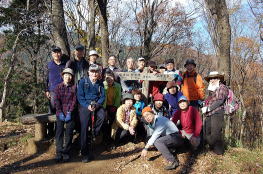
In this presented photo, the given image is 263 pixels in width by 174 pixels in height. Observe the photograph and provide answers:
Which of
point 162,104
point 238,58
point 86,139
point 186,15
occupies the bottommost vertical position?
point 86,139

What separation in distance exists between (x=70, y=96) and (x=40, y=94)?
37.3 feet

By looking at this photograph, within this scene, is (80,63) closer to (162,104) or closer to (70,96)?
(70,96)

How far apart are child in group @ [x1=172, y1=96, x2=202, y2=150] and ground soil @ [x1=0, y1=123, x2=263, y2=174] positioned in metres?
0.40

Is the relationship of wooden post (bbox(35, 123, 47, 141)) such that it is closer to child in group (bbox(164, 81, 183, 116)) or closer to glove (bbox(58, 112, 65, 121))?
glove (bbox(58, 112, 65, 121))

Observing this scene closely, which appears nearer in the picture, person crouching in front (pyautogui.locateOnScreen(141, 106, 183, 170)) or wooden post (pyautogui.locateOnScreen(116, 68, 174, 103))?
person crouching in front (pyautogui.locateOnScreen(141, 106, 183, 170))

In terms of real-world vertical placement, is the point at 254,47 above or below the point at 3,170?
above

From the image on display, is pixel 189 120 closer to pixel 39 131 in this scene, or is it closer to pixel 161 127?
pixel 161 127

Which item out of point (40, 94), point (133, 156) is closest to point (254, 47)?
point (40, 94)

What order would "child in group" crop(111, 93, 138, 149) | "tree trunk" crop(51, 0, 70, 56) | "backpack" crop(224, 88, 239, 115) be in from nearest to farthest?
"backpack" crop(224, 88, 239, 115), "child in group" crop(111, 93, 138, 149), "tree trunk" crop(51, 0, 70, 56)

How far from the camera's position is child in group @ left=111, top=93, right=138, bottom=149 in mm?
4773

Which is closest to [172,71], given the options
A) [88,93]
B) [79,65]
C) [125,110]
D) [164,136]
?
[125,110]

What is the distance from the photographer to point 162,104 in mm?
4930

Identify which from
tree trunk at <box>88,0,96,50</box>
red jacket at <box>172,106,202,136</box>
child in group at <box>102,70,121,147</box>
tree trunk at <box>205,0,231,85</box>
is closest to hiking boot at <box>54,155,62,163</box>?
child in group at <box>102,70,121,147</box>

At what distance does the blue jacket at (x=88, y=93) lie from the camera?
4.26 meters
